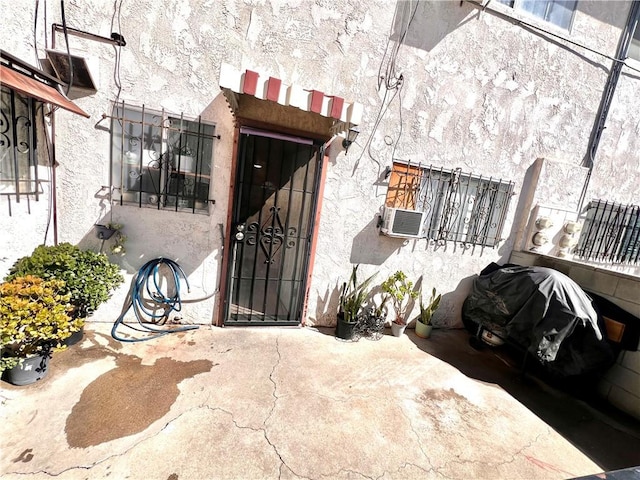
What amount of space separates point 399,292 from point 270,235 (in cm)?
224

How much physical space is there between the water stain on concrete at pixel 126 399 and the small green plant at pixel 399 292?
2705 mm

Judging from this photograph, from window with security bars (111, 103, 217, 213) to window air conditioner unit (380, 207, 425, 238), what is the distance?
2.55 meters

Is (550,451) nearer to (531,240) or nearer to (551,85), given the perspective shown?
(531,240)

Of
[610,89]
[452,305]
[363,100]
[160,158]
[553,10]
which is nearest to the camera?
[160,158]

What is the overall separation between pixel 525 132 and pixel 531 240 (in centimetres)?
189

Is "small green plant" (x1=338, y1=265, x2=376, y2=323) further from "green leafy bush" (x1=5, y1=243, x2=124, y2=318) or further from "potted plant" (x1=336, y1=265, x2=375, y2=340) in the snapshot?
"green leafy bush" (x1=5, y1=243, x2=124, y2=318)

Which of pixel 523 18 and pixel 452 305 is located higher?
pixel 523 18

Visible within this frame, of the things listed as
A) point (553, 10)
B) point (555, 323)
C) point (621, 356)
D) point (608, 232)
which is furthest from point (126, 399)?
point (608, 232)

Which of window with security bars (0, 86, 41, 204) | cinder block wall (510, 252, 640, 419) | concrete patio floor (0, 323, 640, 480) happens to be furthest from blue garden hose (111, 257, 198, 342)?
cinder block wall (510, 252, 640, 419)

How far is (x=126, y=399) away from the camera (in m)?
2.44

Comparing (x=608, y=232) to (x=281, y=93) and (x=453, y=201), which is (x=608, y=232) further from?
(x=281, y=93)

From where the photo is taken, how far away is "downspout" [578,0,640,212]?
451 cm

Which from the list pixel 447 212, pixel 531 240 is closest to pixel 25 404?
pixel 447 212

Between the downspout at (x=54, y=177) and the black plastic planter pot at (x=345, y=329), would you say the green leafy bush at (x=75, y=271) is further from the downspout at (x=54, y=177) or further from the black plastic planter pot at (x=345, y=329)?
the black plastic planter pot at (x=345, y=329)
